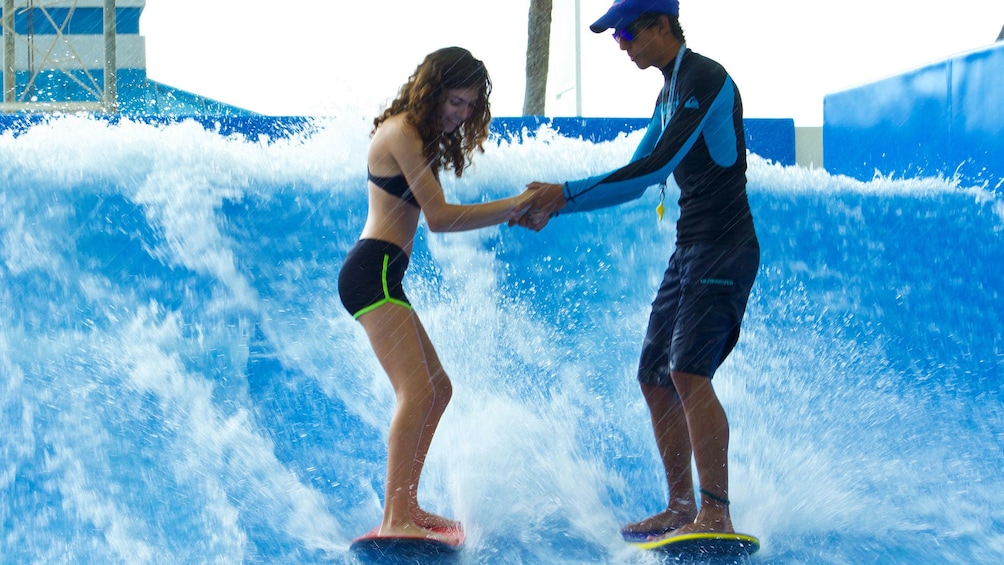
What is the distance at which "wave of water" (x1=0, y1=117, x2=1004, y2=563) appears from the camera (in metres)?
3.42

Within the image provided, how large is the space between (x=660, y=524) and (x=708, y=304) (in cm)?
79

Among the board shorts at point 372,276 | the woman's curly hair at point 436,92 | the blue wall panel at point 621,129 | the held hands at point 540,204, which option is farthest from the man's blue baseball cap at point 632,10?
the blue wall panel at point 621,129

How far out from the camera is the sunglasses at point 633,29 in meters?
3.02

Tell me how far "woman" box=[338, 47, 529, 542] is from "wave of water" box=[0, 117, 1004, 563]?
1.38 feet

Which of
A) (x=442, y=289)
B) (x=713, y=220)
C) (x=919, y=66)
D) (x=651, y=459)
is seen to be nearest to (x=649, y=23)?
(x=713, y=220)

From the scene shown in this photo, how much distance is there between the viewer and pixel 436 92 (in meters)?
2.85

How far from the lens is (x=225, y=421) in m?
4.71

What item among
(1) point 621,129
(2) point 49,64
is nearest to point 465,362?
(1) point 621,129

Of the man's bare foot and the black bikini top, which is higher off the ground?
the black bikini top

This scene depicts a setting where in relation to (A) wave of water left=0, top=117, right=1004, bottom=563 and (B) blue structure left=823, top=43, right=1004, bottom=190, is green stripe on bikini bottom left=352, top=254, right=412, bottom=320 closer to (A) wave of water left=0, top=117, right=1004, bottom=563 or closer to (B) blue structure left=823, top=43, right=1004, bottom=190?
(A) wave of water left=0, top=117, right=1004, bottom=563

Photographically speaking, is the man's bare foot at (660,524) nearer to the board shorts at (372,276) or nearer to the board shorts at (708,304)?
the board shorts at (708,304)

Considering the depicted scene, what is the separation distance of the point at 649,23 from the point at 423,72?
0.78 meters

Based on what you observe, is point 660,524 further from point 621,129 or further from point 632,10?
point 621,129

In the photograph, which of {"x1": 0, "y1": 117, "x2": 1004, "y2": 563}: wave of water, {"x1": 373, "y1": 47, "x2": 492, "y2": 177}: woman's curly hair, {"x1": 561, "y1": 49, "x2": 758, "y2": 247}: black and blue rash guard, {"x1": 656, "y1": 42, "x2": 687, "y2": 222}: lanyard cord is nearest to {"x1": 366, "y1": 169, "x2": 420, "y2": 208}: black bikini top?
{"x1": 373, "y1": 47, "x2": 492, "y2": 177}: woman's curly hair
